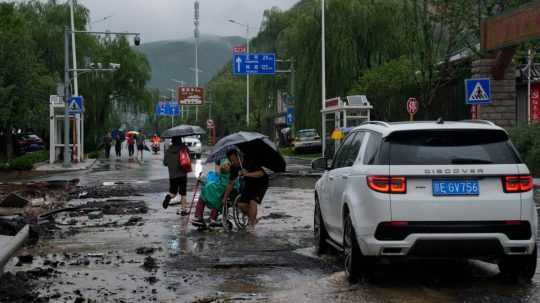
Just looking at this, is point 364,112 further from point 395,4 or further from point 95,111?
point 95,111

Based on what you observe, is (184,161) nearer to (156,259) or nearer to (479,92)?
(156,259)

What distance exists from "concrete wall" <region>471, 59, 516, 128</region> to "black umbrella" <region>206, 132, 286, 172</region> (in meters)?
17.2

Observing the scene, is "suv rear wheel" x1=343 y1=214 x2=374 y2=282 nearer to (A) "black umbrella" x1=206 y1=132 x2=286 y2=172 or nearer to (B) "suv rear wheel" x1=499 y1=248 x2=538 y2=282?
(B) "suv rear wheel" x1=499 y1=248 x2=538 y2=282

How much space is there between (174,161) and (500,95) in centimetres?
1610

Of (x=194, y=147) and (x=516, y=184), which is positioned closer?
(x=516, y=184)

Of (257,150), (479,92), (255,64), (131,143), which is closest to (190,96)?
(255,64)

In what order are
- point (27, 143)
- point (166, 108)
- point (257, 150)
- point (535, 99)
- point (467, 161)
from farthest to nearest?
point (166, 108) → point (27, 143) → point (535, 99) → point (257, 150) → point (467, 161)

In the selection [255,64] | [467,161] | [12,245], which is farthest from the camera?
[255,64]

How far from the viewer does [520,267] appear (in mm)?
7961

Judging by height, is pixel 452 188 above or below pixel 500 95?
below

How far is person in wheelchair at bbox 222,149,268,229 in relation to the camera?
1284 centimetres

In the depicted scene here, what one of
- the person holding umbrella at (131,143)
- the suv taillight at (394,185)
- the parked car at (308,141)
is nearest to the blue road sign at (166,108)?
the person holding umbrella at (131,143)

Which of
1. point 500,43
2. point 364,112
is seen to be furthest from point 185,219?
point 364,112

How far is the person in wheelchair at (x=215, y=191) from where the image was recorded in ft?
43.2
